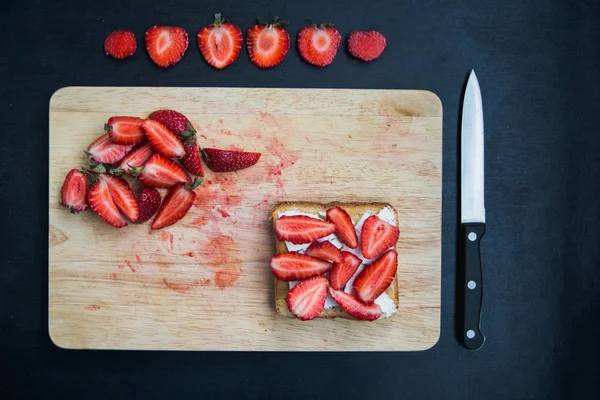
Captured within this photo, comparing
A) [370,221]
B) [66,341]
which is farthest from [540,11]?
[66,341]

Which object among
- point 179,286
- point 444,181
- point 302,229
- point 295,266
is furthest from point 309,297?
point 444,181

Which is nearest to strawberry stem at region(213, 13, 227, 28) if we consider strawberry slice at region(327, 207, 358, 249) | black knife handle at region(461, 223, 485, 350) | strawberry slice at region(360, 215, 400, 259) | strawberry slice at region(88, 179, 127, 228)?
strawberry slice at region(88, 179, 127, 228)

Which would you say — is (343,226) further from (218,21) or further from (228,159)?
(218,21)

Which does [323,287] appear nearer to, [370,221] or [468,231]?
[370,221]

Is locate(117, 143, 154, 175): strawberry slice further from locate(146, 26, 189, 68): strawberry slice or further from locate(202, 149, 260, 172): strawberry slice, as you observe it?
locate(146, 26, 189, 68): strawberry slice

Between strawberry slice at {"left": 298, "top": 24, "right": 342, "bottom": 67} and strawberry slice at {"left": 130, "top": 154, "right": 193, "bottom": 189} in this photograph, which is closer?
strawberry slice at {"left": 130, "top": 154, "right": 193, "bottom": 189}

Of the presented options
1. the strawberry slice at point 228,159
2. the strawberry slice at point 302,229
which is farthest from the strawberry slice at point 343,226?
the strawberry slice at point 228,159
